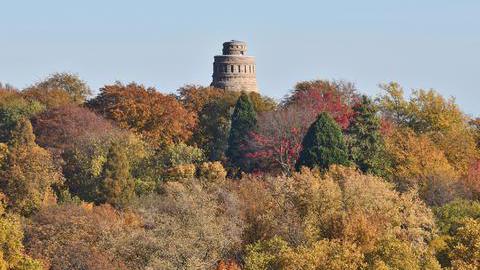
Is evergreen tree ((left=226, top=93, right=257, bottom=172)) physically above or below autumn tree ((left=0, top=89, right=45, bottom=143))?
below

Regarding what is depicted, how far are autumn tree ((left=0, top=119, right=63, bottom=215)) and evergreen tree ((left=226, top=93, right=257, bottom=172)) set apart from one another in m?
13.8

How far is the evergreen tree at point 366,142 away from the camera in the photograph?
8875 cm

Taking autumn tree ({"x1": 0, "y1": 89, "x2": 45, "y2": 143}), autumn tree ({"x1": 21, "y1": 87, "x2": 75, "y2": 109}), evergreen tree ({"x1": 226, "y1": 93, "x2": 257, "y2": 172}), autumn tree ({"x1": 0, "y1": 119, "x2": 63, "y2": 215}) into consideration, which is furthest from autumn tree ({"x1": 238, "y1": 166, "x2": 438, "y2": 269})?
autumn tree ({"x1": 21, "y1": 87, "x2": 75, "y2": 109})

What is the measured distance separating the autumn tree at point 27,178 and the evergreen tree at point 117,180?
122 inches

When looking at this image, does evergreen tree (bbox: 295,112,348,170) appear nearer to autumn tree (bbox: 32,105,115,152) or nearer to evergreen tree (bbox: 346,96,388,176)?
evergreen tree (bbox: 346,96,388,176)

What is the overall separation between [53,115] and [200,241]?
41.2 meters

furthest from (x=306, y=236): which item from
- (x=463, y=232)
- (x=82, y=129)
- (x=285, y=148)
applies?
(x=82, y=129)

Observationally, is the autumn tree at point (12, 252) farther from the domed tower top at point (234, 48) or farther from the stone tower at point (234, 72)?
the domed tower top at point (234, 48)

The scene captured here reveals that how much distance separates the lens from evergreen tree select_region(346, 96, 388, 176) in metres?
88.8

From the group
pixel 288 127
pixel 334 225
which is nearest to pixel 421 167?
pixel 288 127

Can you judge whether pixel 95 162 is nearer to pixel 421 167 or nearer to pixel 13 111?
pixel 421 167

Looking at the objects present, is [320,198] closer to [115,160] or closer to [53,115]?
[115,160]

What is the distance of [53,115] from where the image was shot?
105812mm

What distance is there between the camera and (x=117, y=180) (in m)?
87.1
